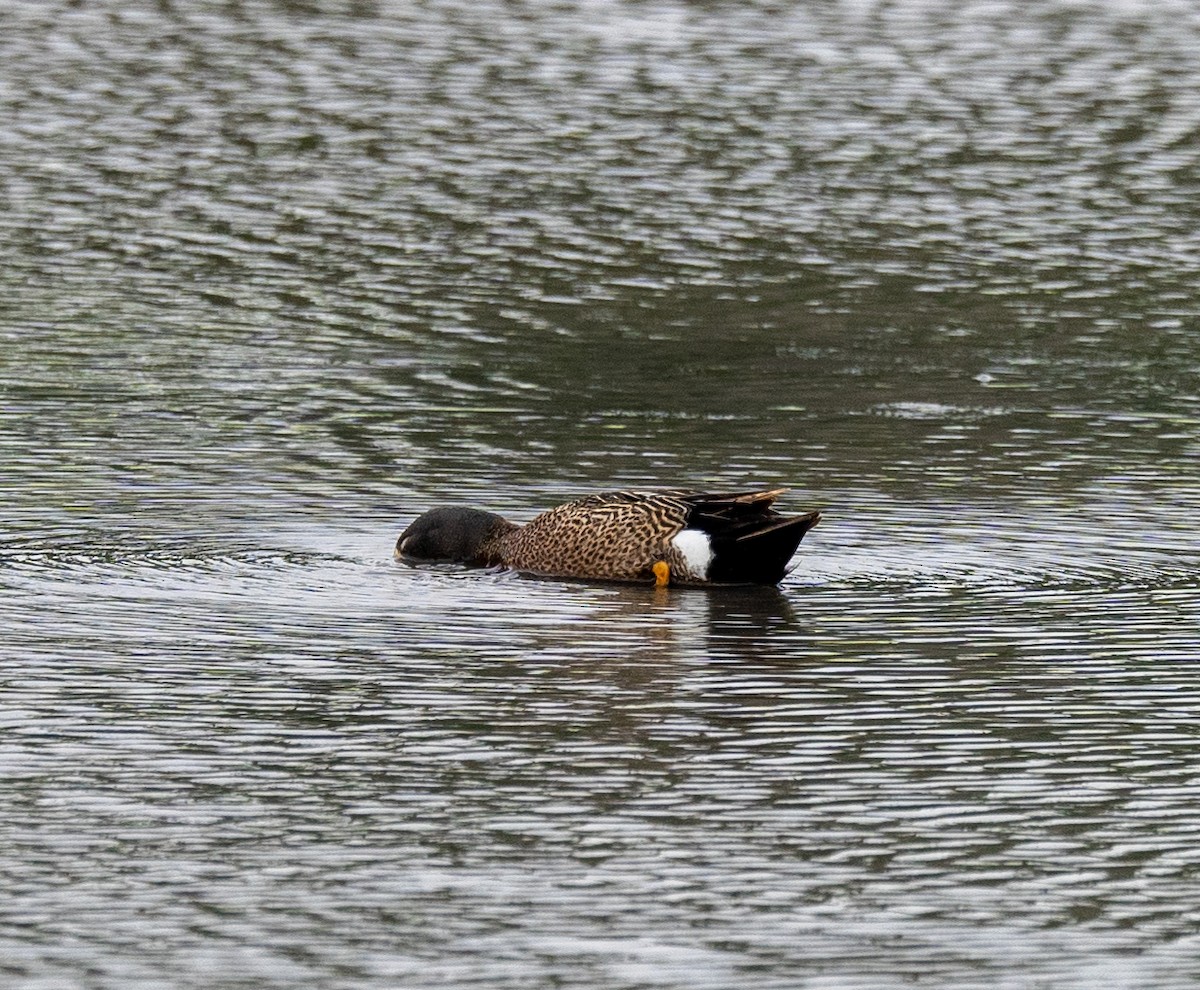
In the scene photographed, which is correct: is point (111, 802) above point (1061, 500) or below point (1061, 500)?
above

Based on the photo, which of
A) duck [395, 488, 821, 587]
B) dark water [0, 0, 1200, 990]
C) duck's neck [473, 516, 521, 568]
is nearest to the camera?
dark water [0, 0, 1200, 990]

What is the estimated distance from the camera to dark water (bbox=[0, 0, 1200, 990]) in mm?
7250

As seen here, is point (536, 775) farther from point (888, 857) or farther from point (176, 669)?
point (176, 669)

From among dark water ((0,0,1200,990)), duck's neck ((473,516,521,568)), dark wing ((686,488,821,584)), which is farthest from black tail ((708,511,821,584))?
duck's neck ((473,516,521,568))

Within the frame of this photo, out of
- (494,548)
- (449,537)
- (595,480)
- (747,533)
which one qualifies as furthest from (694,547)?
(595,480)

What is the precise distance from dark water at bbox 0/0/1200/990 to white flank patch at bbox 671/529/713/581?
0.90ft

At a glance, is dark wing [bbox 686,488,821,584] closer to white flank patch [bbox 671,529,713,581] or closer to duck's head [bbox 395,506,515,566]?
white flank patch [bbox 671,529,713,581]

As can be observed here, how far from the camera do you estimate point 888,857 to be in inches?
298

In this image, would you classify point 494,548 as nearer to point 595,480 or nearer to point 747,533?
point 747,533

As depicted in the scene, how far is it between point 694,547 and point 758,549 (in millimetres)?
320

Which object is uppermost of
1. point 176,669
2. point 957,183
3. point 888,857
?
point 888,857

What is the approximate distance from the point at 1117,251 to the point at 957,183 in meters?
2.36

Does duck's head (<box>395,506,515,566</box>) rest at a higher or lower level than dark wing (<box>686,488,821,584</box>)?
lower

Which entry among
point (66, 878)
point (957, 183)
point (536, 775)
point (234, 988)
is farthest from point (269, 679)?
point (957, 183)
